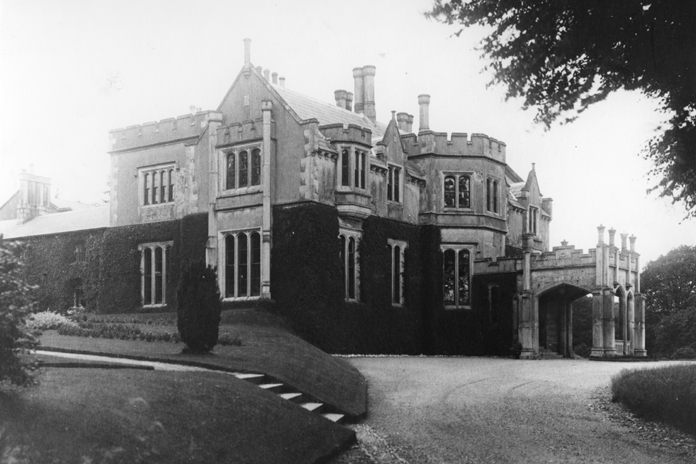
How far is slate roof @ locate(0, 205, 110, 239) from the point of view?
41.8 meters

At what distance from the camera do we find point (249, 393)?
15273mm

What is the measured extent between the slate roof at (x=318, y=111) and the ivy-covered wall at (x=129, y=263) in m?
6.32

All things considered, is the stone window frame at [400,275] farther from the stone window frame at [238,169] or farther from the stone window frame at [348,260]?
the stone window frame at [238,169]

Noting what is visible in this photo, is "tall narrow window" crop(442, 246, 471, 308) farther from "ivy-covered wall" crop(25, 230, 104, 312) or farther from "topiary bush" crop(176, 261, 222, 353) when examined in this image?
"topiary bush" crop(176, 261, 222, 353)

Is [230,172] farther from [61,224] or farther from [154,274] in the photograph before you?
[61,224]

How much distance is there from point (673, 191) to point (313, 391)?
811 cm

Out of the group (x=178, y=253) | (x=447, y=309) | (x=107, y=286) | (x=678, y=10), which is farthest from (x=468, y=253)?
(x=678, y=10)

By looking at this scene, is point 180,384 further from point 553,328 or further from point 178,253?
point 553,328

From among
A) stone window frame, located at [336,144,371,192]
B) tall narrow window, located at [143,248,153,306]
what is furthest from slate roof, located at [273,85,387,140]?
tall narrow window, located at [143,248,153,306]

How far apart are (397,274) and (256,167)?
7916 mm

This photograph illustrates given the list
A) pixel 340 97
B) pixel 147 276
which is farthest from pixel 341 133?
pixel 340 97

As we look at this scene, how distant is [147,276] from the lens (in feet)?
122

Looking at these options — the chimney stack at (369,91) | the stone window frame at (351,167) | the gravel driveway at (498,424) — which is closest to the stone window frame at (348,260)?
the stone window frame at (351,167)

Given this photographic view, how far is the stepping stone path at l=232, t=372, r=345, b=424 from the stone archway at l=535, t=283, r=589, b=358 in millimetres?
23780
